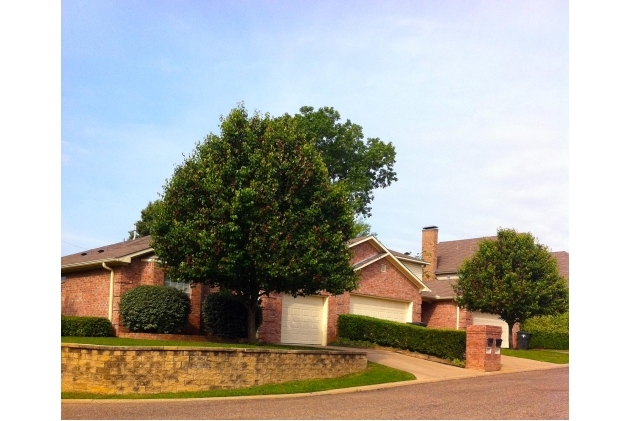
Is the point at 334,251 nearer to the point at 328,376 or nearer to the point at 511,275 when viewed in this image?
the point at 328,376

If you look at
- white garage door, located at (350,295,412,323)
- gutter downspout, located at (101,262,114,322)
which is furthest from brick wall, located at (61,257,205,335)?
white garage door, located at (350,295,412,323)

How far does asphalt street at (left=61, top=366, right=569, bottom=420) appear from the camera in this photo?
13.1 metres

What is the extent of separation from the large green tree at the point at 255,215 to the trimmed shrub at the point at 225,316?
3.43 metres

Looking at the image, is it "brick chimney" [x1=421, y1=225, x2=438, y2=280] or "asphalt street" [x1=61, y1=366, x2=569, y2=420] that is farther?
"brick chimney" [x1=421, y1=225, x2=438, y2=280]

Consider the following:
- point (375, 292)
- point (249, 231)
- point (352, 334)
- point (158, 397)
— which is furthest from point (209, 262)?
point (375, 292)

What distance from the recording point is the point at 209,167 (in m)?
19.7

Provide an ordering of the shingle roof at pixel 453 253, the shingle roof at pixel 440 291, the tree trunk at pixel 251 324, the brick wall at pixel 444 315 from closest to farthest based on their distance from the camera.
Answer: the tree trunk at pixel 251 324
the brick wall at pixel 444 315
the shingle roof at pixel 440 291
the shingle roof at pixel 453 253

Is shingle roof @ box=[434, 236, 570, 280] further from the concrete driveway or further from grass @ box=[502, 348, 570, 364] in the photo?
the concrete driveway

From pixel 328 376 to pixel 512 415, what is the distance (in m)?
6.69

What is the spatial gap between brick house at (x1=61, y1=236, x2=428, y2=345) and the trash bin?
4869 mm

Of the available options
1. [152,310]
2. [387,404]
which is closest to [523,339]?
[152,310]

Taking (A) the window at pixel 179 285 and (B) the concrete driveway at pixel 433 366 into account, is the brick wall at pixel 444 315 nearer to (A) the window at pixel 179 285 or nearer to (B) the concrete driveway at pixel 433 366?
(B) the concrete driveway at pixel 433 366

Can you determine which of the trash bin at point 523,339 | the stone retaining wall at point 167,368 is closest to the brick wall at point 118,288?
the stone retaining wall at point 167,368

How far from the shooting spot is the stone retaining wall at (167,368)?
15.9m
